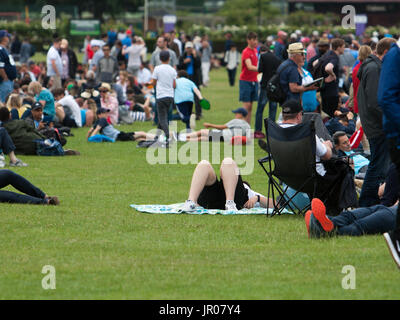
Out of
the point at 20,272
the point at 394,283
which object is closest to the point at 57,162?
the point at 20,272

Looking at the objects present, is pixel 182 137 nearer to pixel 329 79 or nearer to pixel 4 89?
pixel 329 79

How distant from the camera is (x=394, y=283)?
5.84m

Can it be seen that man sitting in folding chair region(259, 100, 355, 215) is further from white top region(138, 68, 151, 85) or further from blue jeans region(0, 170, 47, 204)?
white top region(138, 68, 151, 85)

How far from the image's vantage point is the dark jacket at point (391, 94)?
6262 mm

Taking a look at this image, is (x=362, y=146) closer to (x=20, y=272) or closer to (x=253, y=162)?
(x=253, y=162)

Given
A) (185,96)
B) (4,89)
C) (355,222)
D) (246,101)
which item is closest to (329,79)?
(246,101)

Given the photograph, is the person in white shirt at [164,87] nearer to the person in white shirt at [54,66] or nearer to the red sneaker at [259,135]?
the red sneaker at [259,135]

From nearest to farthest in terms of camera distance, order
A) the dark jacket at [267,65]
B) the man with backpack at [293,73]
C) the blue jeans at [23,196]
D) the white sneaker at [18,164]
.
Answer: the blue jeans at [23,196], the man with backpack at [293,73], the white sneaker at [18,164], the dark jacket at [267,65]

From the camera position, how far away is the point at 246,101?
18.2 meters

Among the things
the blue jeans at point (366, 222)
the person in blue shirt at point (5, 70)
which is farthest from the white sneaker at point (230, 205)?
the person in blue shirt at point (5, 70)

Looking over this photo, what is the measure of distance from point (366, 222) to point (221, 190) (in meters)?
2.11

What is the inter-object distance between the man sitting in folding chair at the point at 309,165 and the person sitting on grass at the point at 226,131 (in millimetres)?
7816

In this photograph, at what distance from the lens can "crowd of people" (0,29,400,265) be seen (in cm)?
866

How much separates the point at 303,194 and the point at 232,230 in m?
1.31
